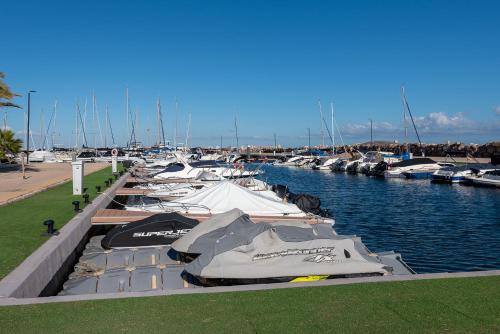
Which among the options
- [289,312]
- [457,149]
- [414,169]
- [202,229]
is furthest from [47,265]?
[457,149]

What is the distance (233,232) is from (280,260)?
1964 mm

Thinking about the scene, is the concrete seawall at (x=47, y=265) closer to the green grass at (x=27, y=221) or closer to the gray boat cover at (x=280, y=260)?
the green grass at (x=27, y=221)

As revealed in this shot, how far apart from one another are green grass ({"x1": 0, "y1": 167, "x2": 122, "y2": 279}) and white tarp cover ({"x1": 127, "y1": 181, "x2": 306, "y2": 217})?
348 cm

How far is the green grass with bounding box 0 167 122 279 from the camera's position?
395 inches

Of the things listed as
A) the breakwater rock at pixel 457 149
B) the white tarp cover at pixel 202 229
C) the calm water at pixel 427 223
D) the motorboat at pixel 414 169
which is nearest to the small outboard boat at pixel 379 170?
the motorboat at pixel 414 169

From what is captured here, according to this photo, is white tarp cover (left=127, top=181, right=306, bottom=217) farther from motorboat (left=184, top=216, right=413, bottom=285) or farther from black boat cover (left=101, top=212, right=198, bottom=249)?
motorboat (left=184, top=216, right=413, bottom=285)

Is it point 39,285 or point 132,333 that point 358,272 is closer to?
point 132,333

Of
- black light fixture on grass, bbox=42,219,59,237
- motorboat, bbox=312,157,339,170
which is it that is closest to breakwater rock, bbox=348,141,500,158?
motorboat, bbox=312,157,339,170

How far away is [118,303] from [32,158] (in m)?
67.3

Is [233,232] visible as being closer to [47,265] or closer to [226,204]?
[47,265]

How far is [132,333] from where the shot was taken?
5945 millimetres

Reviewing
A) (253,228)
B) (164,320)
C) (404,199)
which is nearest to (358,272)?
(253,228)

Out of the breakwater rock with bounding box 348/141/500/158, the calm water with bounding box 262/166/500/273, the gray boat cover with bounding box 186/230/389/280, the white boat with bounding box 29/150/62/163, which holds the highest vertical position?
the breakwater rock with bounding box 348/141/500/158

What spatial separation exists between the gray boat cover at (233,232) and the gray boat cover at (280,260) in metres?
0.32
